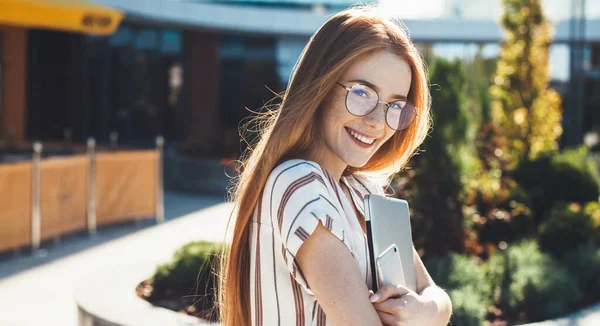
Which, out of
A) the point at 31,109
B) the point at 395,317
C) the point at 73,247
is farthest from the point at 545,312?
the point at 31,109

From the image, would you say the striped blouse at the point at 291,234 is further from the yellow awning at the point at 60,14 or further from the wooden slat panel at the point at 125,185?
the wooden slat panel at the point at 125,185

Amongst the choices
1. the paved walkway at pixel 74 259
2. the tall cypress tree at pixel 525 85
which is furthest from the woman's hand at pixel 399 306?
the tall cypress tree at pixel 525 85

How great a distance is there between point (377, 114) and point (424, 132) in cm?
34

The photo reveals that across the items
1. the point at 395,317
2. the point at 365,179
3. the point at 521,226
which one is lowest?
the point at 521,226

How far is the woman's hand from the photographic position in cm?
161

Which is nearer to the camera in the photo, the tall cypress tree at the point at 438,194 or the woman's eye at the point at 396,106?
the woman's eye at the point at 396,106

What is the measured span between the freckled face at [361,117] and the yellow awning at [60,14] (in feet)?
29.8

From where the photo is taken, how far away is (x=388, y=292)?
162 centimetres

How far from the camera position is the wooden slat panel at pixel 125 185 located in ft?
36.8

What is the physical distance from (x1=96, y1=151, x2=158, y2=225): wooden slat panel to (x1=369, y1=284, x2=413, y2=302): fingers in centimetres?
980

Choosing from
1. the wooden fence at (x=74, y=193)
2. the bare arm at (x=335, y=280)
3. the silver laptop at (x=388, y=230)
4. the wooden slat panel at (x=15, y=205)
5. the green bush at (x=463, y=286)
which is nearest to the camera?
the bare arm at (x=335, y=280)

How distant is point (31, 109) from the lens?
22312mm

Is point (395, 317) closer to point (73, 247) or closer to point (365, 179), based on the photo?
point (365, 179)

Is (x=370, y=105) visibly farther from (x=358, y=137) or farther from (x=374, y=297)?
(x=374, y=297)
